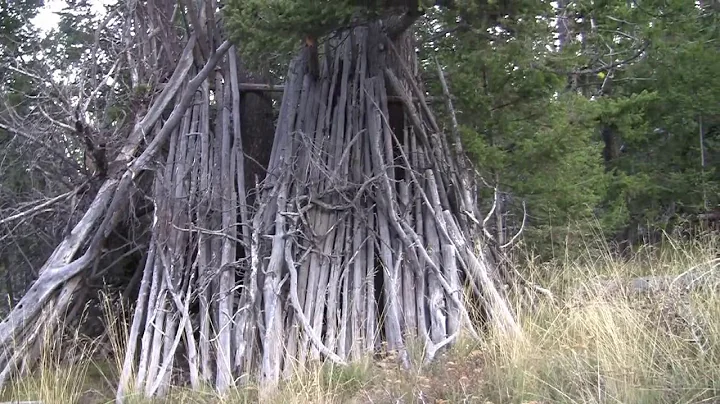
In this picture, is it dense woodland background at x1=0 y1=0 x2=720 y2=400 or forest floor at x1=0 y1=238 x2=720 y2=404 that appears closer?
forest floor at x1=0 y1=238 x2=720 y2=404

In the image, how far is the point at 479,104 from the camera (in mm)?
8312

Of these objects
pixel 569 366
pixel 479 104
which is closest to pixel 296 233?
pixel 569 366

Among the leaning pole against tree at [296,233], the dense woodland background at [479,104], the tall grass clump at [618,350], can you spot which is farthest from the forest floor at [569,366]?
the dense woodland background at [479,104]

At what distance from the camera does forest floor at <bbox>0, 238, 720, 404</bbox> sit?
4301mm

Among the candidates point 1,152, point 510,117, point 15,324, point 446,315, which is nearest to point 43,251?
point 1,152

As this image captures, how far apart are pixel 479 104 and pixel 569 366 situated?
4316 millimetres

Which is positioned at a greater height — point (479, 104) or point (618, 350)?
point (479, 104)

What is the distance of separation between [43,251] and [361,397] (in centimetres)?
528

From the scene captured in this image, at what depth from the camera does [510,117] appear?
335 inches

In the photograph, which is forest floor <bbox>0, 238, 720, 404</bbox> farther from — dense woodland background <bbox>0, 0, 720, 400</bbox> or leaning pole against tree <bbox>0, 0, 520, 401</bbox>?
dense woodland background <bbox>0, 0, 720, 400</bbox>

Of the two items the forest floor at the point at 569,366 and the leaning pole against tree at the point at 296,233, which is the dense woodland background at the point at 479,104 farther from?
the forest floor at the point at 569,366

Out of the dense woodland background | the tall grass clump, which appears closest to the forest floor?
the tall grass clump

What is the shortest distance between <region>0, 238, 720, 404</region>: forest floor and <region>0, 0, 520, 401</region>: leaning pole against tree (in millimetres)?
288

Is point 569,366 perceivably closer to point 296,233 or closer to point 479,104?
point 296,233
